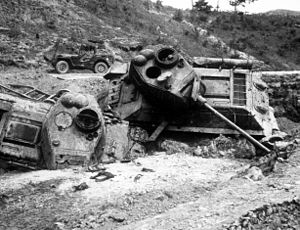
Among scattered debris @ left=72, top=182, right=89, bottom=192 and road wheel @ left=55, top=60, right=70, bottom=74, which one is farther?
road wheel @ left=55, top=60, right=70, bottom=74

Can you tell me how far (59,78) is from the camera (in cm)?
1506

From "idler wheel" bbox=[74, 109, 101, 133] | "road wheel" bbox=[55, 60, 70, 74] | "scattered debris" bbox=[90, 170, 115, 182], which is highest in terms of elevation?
"road wheel" bbox=[55, 60, 70, 74]

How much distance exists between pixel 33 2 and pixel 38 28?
7.17 ft

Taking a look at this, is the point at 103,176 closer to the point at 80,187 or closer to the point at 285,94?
the point at 80,187

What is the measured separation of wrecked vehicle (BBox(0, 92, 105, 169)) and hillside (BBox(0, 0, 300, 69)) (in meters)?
10.5

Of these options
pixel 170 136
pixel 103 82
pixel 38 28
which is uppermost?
pixel 38 28

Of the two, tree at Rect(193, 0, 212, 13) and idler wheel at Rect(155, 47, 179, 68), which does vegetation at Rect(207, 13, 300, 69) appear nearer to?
tree at Rect(193, 0, 212, 13)

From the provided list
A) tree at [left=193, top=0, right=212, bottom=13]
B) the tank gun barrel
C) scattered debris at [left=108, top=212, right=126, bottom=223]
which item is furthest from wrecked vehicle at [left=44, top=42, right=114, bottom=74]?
tree at [left=193, top=0, right=212, bottom=13]

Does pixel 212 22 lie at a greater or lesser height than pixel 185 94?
greater

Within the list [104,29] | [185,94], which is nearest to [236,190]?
[185,94]

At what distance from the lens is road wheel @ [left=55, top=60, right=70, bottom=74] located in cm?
1744

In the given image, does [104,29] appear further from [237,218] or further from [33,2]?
[237,218]

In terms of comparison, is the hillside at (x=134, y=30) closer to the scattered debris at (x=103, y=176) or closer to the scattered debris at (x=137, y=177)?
the scattered debris at (x=103, y=176)

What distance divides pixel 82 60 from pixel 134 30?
888 cm
